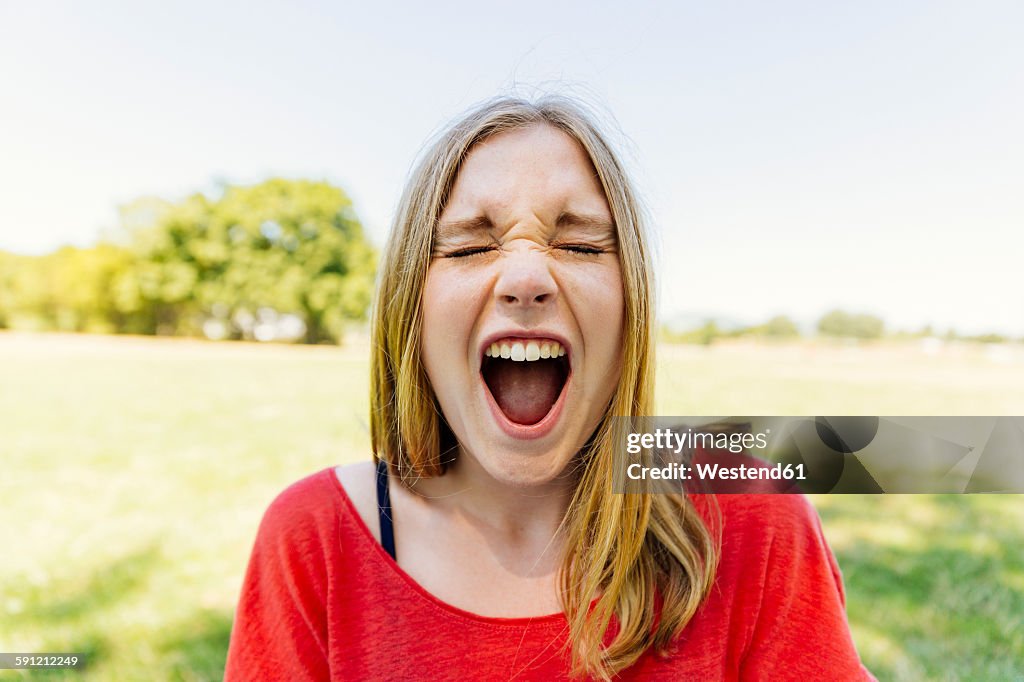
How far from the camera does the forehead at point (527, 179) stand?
4.91ft

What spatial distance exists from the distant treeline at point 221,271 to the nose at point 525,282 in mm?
48701

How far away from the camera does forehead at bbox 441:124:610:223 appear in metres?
1.50

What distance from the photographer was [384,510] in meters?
1.67

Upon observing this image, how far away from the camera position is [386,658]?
4.82ft

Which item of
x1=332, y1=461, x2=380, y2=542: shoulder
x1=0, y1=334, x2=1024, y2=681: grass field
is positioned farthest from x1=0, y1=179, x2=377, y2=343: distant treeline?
x1=332, y1=461, x2=380, y2=542: shoulder

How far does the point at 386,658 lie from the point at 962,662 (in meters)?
3.34

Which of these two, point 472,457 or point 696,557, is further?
point 472,457

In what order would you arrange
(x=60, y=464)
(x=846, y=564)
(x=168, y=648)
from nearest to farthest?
(x=168, y=648)
(x=846, y=564)
(x=60, y=464)

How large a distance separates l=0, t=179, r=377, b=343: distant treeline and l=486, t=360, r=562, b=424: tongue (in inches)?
1907

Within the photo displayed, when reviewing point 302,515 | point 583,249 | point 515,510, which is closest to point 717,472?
point 515,510

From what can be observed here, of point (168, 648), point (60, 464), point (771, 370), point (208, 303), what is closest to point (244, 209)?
point (208, 303)

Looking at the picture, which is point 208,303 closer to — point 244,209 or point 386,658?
point 244,209

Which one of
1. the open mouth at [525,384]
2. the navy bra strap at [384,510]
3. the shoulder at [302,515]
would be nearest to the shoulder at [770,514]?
the open mouth at [525,384]

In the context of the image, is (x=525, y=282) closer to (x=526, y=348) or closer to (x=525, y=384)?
(x=526, y=348)
